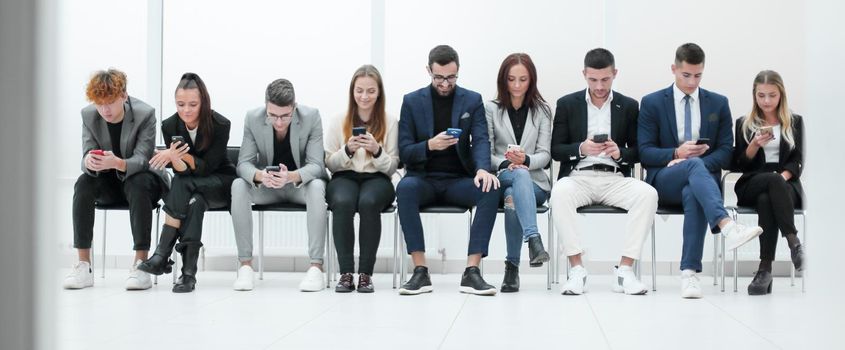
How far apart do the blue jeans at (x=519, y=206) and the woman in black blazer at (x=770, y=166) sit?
0.96 m

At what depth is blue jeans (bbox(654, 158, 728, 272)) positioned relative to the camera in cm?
407

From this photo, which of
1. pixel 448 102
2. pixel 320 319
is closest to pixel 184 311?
pixel 320 319

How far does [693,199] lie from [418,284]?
4.21 ft

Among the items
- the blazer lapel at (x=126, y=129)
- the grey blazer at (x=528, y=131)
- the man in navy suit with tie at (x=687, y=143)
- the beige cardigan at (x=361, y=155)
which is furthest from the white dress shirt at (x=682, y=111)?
the blazer lapel at (x=126, y=129)

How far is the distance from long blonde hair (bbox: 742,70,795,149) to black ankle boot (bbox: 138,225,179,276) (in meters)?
2.71

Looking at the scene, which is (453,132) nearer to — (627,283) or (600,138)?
(600,138)

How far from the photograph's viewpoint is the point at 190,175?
4375 millimetres

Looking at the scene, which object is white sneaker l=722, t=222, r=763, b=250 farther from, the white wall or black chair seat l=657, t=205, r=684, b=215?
the white wall

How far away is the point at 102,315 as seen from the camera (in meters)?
3.30

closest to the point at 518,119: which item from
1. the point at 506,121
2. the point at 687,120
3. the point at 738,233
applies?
the point at 506,121

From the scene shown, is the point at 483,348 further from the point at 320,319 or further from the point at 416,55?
the point at 416,55

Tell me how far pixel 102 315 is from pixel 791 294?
293cm

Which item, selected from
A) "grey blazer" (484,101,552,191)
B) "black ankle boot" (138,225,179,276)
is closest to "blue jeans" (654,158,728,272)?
"grey blazer" (484,101,552,191)

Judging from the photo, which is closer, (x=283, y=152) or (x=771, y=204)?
(x=771, y=204)
